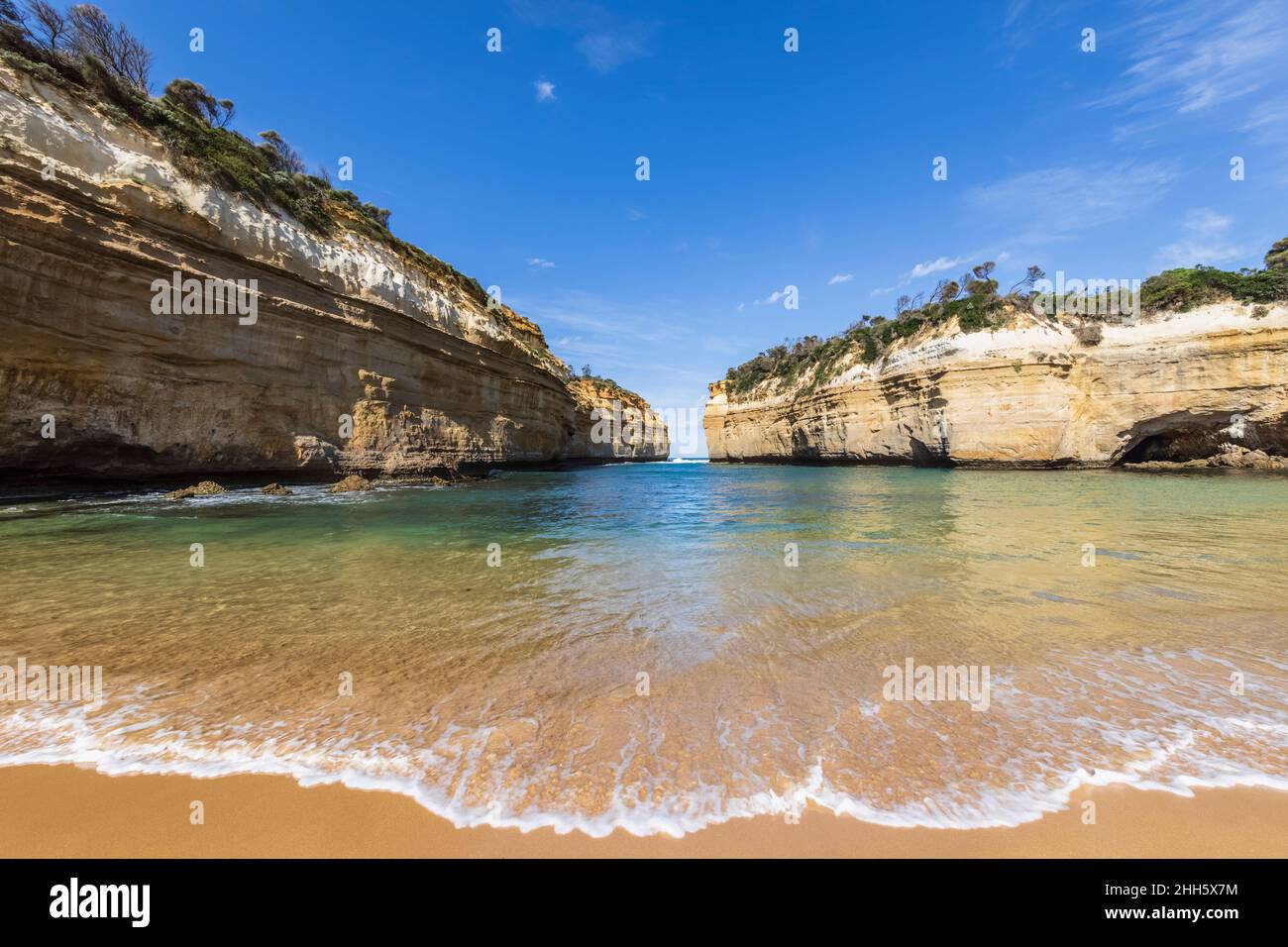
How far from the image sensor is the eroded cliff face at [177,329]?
11.0 metres

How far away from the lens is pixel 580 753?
2299 millimetres

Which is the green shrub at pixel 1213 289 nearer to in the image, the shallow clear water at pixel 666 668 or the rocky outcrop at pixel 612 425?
the shallow clear water at pixel 666 668

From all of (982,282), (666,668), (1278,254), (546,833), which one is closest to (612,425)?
(982,282)

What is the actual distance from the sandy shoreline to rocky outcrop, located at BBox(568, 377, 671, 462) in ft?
124

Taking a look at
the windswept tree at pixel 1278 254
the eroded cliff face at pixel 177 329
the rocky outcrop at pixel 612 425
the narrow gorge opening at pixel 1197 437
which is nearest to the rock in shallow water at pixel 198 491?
the eroded cliff face at pixel 177 329

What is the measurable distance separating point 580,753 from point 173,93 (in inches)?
1150

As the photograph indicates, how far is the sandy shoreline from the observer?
1756 mm

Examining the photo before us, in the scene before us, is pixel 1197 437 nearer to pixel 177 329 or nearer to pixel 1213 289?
pixel 1213 289

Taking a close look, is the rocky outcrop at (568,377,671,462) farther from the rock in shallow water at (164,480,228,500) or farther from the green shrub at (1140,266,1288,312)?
the green shrub at (1140,266,1288,312)

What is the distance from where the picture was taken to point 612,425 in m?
59.8

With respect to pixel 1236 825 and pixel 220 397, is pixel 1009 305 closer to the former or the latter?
pixel 1236 825

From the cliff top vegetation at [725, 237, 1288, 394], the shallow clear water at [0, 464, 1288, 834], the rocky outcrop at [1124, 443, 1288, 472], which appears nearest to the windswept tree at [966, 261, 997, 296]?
the cliff top vegetation at [725, 237, 1288, 394]
